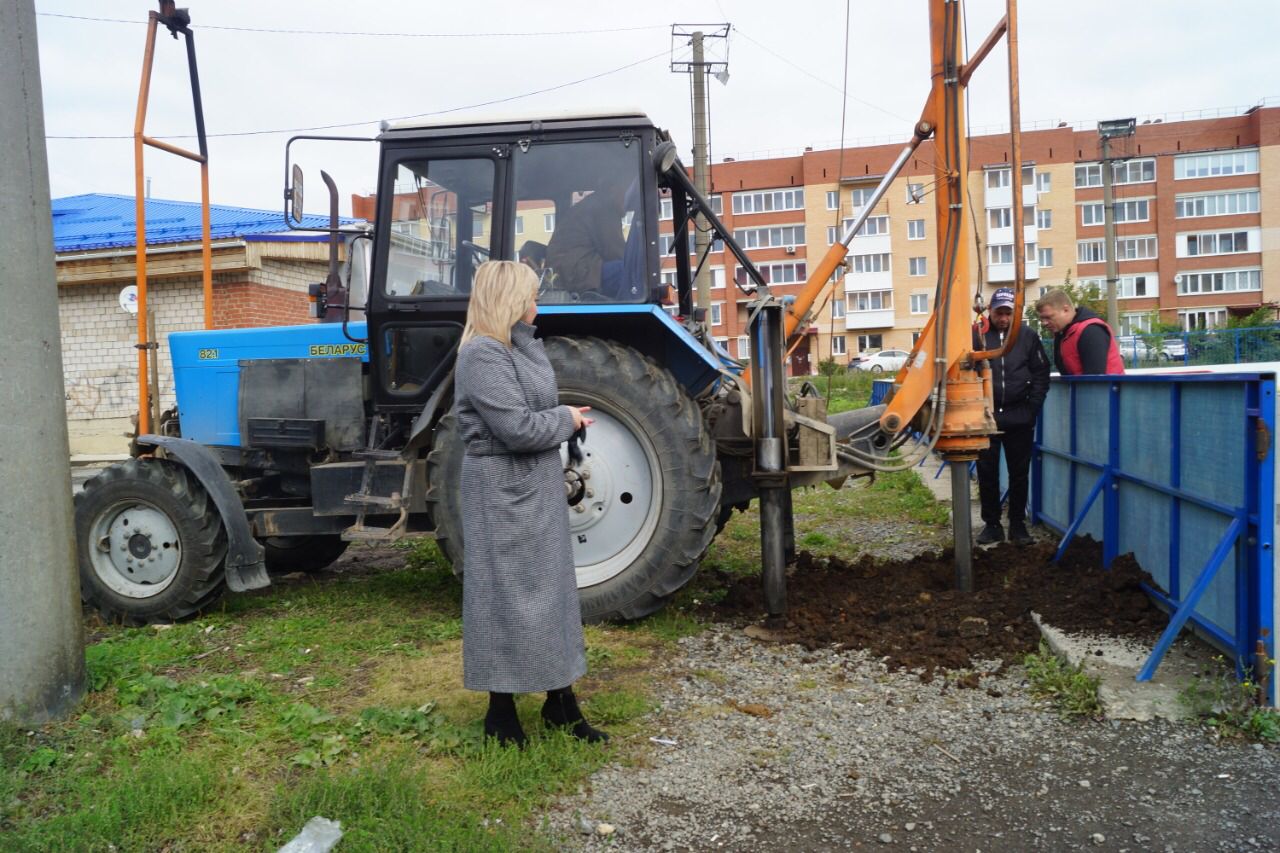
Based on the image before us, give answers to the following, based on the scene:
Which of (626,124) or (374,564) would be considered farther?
(374,564)

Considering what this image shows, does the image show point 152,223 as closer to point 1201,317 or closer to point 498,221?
point 498,221

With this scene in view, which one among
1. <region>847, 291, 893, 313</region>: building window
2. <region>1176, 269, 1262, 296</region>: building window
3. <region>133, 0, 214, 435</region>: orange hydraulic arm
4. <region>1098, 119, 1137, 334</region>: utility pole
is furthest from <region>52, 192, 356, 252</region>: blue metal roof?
<region>1176, 269, 1262, 296</region>: building window

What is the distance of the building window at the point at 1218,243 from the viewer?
58.8 metres

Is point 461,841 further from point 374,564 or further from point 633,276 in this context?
point 374,564

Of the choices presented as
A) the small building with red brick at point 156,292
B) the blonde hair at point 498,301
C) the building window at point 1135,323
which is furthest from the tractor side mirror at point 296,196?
the building window at point 1135,323

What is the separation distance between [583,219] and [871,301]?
2321 inches

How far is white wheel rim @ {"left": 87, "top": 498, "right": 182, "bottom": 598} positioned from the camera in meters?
5.68

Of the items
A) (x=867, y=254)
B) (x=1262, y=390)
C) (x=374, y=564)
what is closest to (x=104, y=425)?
(x=374, y=564)

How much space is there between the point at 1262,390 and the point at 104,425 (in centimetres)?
1613

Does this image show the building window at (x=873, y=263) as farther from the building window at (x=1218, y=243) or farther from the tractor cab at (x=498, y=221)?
the tractor cab at (x=498, y=221)

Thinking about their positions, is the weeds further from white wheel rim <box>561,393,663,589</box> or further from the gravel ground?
white wheel rim <box>561,393,663,589</box>

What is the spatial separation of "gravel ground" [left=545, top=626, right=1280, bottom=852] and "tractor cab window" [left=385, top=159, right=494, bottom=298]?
2.65 m

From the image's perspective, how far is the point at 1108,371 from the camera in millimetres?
6734

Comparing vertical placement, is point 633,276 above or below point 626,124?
below
